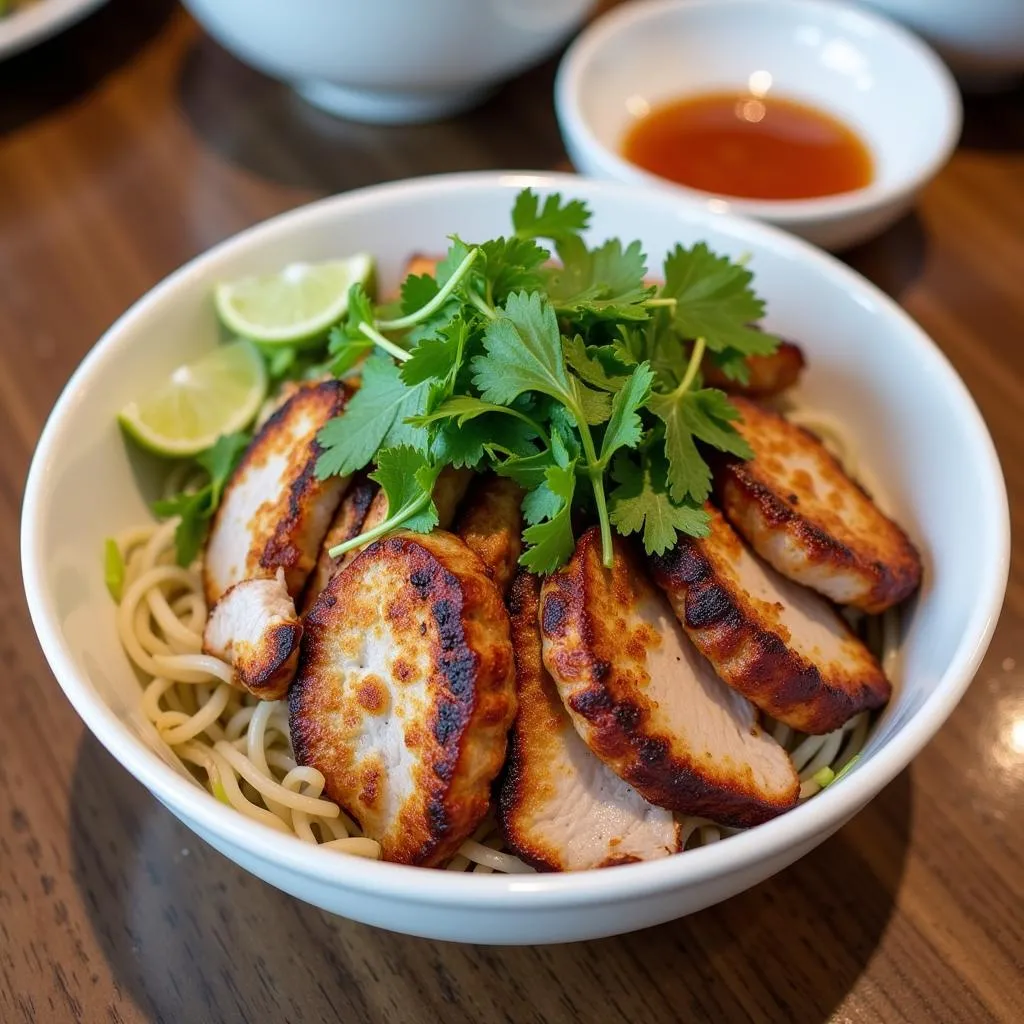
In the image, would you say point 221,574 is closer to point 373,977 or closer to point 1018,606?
point 373,977

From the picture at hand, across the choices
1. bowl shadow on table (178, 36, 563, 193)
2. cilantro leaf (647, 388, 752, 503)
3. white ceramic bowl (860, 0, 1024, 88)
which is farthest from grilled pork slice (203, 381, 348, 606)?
white ceramic bowl (860, 0, 1024, 88)

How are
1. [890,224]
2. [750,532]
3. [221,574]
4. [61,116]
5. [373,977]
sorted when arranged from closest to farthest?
[373,977], [750,532], [221,574], [890,224], [61,116]

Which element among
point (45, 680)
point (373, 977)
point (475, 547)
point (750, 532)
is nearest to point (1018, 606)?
point (750, 532)

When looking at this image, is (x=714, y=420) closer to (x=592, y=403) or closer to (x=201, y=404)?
(x=592, y=403)

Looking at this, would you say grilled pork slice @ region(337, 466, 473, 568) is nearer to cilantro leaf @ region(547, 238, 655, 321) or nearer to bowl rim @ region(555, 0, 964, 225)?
cilantro leaf @ region(547, 238, 655, 321)

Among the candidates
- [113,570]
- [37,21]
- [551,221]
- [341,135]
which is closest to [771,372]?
[551,221]

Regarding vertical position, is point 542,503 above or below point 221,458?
above
